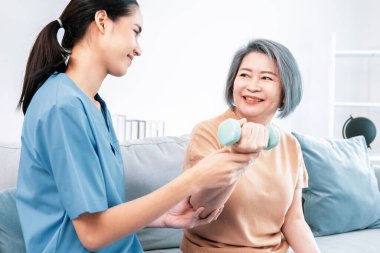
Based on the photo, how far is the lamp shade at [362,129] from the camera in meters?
3.43

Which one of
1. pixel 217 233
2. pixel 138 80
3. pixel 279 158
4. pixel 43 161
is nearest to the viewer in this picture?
pixel 43 161

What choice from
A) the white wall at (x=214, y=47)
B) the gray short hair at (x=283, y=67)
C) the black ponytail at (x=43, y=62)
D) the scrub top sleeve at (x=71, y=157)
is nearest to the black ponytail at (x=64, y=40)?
the black ponytail at (x=43, y=62)

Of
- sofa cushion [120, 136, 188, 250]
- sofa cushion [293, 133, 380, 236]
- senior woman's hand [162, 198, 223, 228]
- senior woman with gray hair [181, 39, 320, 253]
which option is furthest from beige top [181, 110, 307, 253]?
sofa cushion [293, 133, 380, 236]

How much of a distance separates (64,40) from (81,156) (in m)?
0.32

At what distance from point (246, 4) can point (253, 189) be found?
2.77 m

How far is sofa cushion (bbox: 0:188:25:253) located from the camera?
1.06 m

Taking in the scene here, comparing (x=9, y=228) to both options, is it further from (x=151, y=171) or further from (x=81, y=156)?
(x=151, y=171)

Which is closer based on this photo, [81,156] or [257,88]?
[81,156]

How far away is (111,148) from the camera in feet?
3.42

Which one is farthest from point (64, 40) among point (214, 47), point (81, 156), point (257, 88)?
point (214, 47)

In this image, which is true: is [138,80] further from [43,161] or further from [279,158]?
[43,161]

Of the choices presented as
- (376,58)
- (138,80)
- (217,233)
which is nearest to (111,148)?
(217,233)

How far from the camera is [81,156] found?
869 millimetres

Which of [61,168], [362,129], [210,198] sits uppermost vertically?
[61,168]
